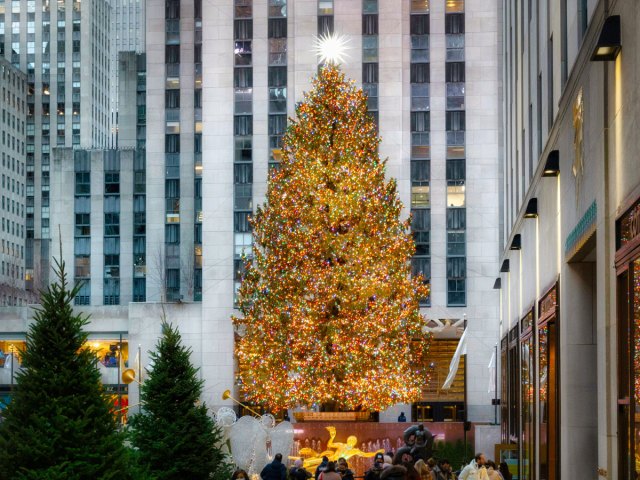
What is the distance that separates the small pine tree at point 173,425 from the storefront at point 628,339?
431 inches

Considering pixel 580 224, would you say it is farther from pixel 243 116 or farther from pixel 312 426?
pixel 243 116

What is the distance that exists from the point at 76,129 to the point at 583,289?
164546 mm

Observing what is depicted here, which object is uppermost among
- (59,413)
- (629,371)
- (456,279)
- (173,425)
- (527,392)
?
(456,279)

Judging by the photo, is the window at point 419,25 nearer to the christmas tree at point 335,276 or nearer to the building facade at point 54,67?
the christmas tree at point 335,276

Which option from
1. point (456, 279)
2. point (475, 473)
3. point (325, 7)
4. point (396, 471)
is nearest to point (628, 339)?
point (396, 471)

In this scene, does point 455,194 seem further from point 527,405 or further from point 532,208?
point 532,208

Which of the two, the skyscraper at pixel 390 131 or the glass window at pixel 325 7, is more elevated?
the glass window at pixel 325 7

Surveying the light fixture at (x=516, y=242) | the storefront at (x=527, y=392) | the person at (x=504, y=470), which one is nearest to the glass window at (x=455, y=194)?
the light fixture at (x=516, y=242)

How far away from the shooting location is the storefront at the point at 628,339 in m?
13.9

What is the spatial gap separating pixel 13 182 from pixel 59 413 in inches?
6118

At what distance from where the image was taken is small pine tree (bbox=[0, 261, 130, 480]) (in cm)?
1474

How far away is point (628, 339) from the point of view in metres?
14.6

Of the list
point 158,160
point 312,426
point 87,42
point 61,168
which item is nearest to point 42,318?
point 312,426

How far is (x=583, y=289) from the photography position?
21.5m
